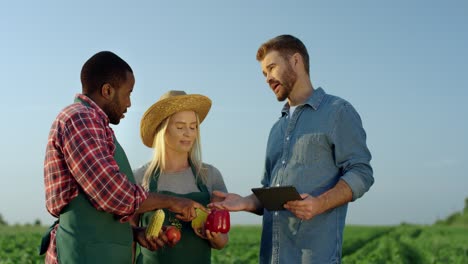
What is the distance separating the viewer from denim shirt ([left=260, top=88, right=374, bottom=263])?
411 centimetres

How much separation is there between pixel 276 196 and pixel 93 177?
1.13 metres

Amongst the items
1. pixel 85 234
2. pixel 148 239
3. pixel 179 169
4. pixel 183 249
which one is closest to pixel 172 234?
pixel 148 239

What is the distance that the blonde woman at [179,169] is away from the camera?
477 cm

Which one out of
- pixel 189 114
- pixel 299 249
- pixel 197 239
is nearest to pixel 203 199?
pixel 197 239

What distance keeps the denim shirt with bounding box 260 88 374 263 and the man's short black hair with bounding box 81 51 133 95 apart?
1208 mm

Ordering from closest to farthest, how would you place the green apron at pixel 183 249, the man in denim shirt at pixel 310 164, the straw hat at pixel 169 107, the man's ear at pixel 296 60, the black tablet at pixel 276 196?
1. the black tablet at pixel 276 196
2. the man in denim shirt at pixel 310 164
3. the man's ear at pixel 296 60
4. the green apron at pixel 183 249
5. the straw hat at pixel 169 107

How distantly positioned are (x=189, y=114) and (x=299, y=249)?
1.40 m

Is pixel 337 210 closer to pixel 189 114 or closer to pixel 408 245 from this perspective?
pixel 189 114

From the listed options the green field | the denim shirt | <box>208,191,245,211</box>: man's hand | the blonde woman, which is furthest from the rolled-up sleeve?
the green field

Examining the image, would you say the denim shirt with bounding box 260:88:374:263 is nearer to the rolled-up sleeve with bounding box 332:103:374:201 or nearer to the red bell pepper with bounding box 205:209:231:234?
the rolled-up sleeve with bounding box 332:103:374:201

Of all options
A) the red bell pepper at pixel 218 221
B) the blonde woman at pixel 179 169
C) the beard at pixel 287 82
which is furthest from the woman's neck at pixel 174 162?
the beard at pixel 287 82

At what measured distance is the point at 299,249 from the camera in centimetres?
414

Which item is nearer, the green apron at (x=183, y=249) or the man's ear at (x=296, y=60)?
the man's ear at (x=296, y=60)

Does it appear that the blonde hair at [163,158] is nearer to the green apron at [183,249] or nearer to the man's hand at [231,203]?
the green apron at [183,249]
